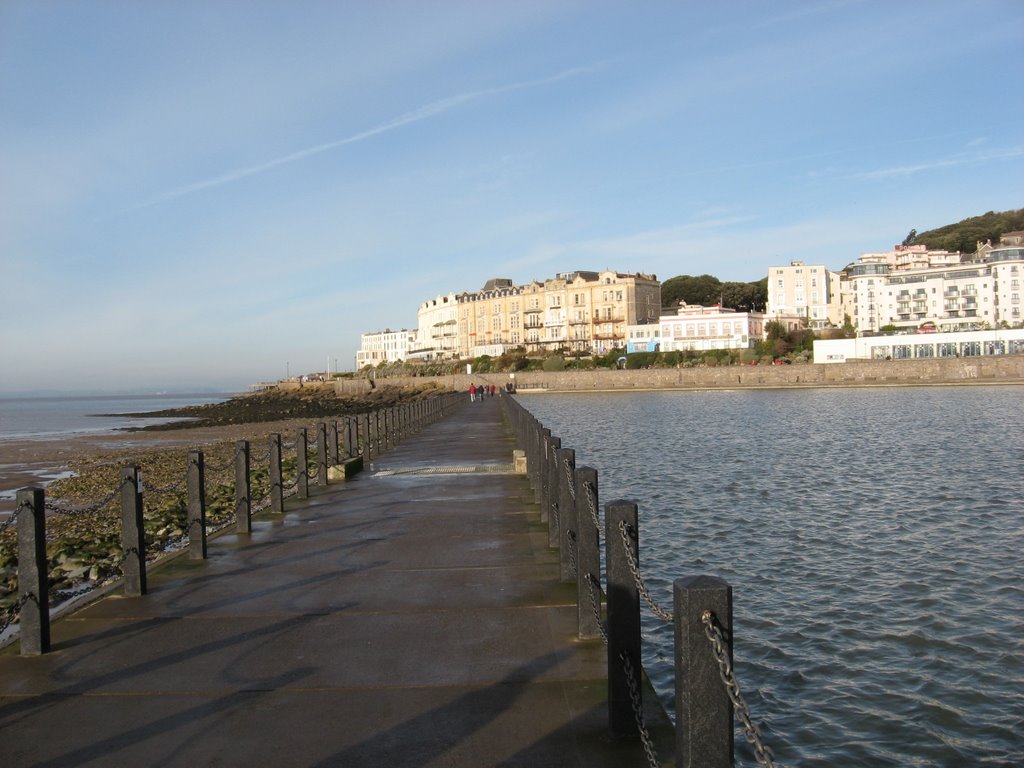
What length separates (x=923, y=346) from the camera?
3925 inches

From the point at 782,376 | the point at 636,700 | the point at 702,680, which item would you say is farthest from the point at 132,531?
the point at 782,376

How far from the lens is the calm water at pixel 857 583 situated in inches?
292

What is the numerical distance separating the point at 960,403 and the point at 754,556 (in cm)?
5360

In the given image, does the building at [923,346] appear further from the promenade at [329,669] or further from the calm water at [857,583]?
the promenade at [329,669]

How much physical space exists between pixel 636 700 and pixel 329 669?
2.29 m

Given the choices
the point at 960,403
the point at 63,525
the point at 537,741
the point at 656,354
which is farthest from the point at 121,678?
the point at 656,354

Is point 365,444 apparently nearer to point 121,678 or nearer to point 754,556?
point 754,556

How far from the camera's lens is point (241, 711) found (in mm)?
5043

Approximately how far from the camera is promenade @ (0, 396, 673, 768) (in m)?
4.52

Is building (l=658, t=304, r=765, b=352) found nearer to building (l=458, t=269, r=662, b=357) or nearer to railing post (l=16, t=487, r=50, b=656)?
building (l=458, t=269, r=662, b=357)

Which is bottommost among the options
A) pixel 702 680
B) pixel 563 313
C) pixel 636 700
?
pixel 636 700

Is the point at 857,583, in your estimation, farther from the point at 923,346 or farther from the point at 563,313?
the point at 563,313

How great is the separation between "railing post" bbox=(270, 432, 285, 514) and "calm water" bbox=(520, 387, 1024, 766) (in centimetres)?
528

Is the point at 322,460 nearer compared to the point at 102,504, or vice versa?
the point at 102,504
